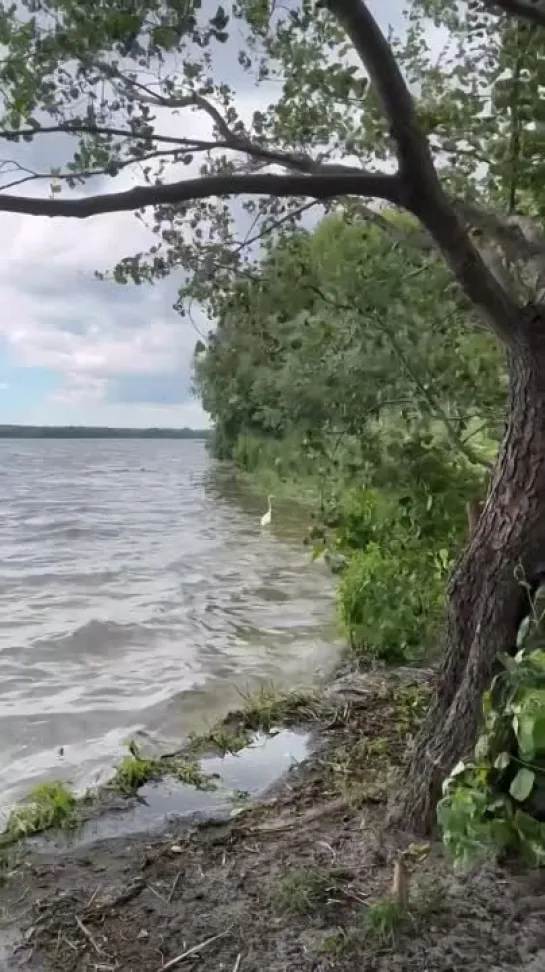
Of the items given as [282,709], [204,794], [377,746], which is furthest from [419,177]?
[282,709]

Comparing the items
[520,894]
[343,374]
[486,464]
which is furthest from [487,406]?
[520,894]

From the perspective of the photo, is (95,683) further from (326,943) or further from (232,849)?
(326,943)

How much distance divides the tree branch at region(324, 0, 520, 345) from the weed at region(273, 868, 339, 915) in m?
1.97

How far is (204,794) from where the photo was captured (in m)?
4.68

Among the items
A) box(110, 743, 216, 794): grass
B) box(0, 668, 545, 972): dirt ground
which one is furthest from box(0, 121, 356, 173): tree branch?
box(110, 743, 216, 794): grass

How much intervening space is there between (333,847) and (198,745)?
2122mm

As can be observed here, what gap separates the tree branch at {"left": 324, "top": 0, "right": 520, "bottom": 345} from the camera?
2.55 meters

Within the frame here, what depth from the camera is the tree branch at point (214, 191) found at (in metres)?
2.50

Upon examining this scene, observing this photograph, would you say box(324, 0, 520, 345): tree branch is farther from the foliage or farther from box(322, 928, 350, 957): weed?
box(322, 928, 350, 957): weed

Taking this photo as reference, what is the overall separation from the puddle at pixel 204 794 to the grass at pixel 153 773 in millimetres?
49

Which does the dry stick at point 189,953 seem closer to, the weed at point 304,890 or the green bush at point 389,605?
the weed at point 304,890

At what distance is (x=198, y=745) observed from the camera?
17.9ft

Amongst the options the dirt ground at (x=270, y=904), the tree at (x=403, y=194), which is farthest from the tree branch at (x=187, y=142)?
the dirt ground at (x=270, y=904)

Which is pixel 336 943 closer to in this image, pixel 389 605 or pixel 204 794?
pixel 204 794
